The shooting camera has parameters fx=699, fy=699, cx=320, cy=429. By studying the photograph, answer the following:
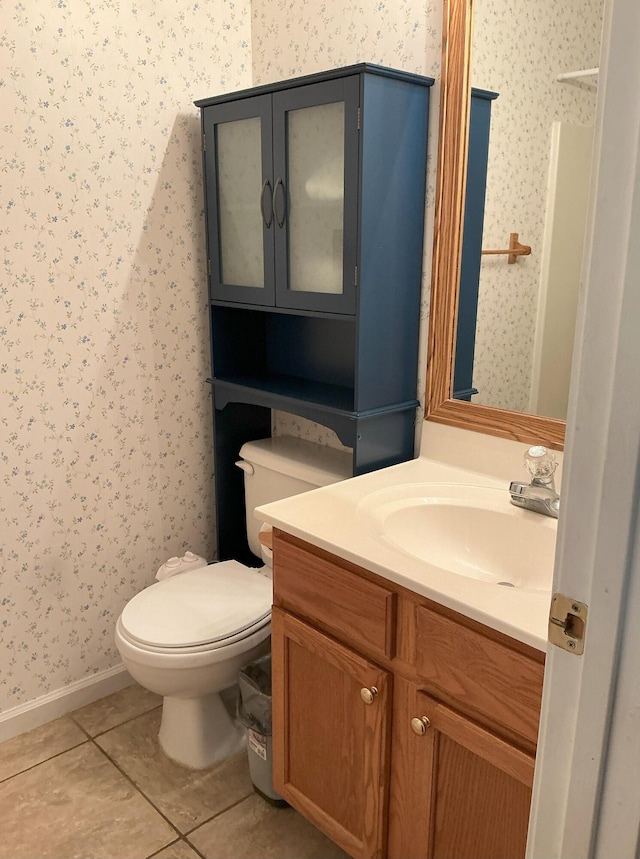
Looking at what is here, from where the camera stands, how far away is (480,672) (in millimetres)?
1149

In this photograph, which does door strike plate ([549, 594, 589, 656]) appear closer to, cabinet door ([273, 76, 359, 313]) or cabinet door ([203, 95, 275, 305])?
cabinet door ([273, 76, 359, 313])

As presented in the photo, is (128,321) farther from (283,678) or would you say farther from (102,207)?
(283,678)

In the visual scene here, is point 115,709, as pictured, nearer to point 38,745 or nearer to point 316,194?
point 38,745

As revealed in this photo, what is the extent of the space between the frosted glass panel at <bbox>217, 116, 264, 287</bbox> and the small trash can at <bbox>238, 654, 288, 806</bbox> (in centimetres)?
105

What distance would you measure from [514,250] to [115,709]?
5.74 feet

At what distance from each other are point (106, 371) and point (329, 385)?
2.12 ft

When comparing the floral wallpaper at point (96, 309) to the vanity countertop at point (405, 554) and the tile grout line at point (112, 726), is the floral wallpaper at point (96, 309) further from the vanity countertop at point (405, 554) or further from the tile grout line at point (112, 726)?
the vanity countertop at point (405, 554)

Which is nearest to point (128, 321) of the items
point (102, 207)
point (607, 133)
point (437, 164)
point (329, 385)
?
point (102, 207)

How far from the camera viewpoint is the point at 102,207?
6.33 feet

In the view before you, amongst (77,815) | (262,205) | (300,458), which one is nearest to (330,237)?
(262,205)

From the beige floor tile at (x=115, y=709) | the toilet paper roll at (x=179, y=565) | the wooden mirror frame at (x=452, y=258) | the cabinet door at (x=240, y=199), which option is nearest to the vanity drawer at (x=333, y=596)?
the wooden mirror frame at (x=452, y=258)

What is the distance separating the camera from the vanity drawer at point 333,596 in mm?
1300

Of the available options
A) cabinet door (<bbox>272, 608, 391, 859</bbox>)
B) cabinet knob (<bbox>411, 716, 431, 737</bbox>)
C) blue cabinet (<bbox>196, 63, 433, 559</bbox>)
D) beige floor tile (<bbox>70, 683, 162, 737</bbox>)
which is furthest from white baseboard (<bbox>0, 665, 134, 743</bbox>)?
cabinet knob (<bbox>411, 716, 431, 737</bbox>)

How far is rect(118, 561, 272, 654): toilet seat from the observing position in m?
1.72
